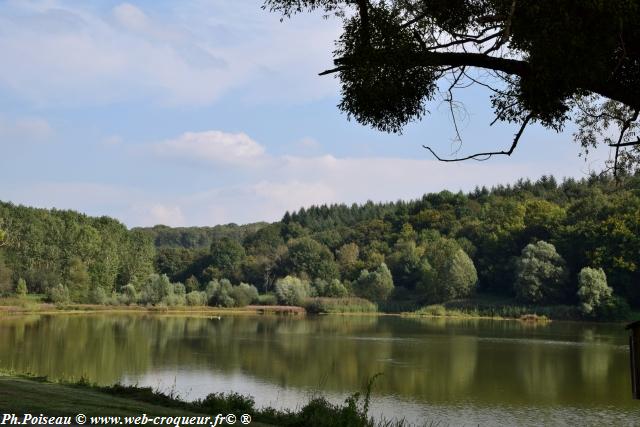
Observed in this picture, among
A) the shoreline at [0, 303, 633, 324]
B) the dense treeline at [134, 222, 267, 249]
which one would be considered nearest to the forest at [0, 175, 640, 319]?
the shoreline at [0, 303, 633, 324]

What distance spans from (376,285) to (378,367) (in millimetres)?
41752

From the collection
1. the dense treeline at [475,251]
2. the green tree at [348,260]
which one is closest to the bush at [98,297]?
the dense treeline at [475,251]

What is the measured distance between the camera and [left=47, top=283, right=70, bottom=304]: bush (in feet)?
183

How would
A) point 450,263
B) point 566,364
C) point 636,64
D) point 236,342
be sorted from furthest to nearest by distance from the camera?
1. point 450,263
2. point 236,342
3. point 566,364
4. point 636,64

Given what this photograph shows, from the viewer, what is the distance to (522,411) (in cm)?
1661

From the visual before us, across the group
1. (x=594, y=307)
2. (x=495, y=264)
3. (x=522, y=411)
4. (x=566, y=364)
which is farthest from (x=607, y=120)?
(x=495, y=264)

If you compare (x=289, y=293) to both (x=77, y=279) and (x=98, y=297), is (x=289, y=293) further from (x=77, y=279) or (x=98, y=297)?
(x=77, y=279)

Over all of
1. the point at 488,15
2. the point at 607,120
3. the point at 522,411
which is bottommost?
the point at 522,411

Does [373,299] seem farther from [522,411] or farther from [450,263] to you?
[522,411]

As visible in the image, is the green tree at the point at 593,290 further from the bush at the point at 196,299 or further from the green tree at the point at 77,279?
the green tree at the point at 77,279

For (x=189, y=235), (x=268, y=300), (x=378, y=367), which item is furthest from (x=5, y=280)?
(x=189, y=235)

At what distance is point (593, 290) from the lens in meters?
49.7

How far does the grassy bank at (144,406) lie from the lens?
7707mm

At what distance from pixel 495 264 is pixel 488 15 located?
59.5 metres
